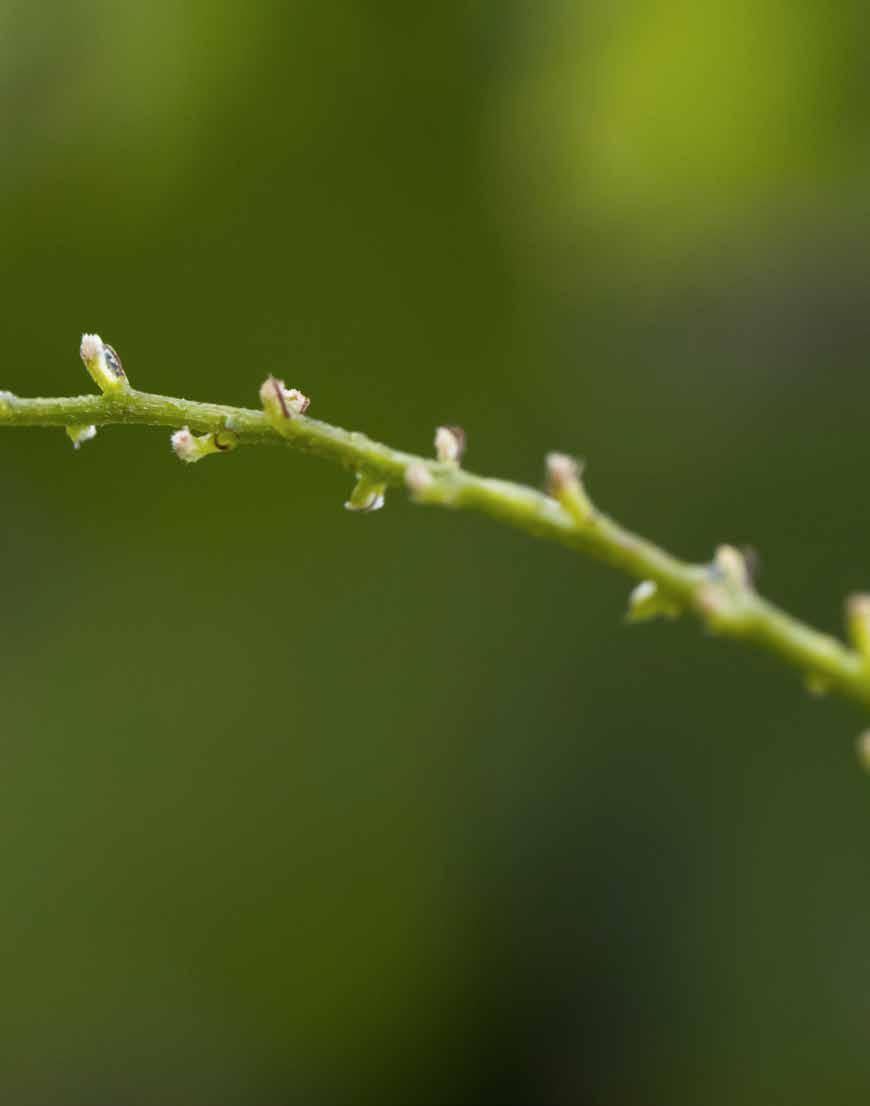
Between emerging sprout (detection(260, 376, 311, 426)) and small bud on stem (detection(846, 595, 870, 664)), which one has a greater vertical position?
emerging sprout (detection(260, 376, 311, 426))

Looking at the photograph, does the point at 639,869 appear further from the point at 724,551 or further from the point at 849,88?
the point at 724,551

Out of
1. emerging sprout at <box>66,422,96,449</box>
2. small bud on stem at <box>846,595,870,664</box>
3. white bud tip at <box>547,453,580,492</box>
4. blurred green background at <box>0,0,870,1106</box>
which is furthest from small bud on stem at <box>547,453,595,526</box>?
blurred green background at <box>0,0,870,1106</box>

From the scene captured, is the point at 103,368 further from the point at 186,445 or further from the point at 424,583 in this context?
the point at 424,583

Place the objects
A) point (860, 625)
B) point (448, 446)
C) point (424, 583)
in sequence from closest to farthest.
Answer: point (860, 625), point (448, 446), point (424, 583)

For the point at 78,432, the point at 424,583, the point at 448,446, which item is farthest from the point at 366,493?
the point at 424,583

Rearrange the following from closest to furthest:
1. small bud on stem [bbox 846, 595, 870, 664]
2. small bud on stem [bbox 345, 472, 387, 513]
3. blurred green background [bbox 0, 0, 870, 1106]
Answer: small bud on stem [bbox 846, 595, 870, 664]
small bud on stem [bbox 345, 472, 387, 513]
blurred green background [bbox 0, 0, 870, 1106]

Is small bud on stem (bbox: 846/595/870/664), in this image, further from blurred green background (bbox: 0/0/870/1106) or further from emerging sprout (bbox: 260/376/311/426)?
blurred green background (bbox: 0/0/870/1106)

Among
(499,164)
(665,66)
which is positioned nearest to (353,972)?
(499,164)
